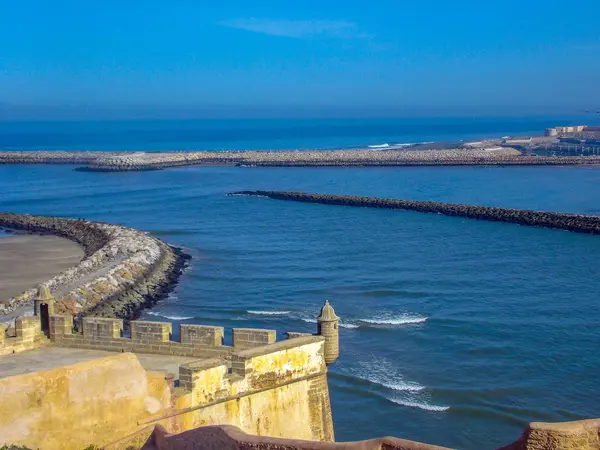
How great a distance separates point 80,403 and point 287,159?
3617 inches

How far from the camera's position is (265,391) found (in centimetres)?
1013

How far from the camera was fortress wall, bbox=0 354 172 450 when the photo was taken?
26.9 feet

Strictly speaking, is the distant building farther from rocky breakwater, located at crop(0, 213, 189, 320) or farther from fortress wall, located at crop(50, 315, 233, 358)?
fortress wall, located at crop(50, 315, 233, 358)

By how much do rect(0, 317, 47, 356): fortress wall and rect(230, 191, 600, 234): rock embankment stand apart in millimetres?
36337

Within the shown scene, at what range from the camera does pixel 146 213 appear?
53.9 metres

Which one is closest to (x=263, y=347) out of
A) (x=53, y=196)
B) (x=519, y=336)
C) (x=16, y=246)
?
(x=519, y=336)

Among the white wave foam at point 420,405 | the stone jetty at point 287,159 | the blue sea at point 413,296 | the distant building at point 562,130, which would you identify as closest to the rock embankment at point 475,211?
the blue sea at point 413,296

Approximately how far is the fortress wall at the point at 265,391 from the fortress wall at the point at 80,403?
400mm

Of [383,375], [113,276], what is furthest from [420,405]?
[113,276]

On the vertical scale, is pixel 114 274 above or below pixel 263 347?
below

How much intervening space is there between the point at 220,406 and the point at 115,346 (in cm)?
204

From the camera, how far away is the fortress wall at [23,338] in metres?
10.8

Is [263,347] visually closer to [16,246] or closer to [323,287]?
[323,287]

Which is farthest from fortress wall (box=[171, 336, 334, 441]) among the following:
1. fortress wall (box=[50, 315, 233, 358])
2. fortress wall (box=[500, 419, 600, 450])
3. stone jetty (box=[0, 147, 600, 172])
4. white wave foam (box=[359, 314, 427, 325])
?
stone jetty (box=[0, 147, 600, 172])
